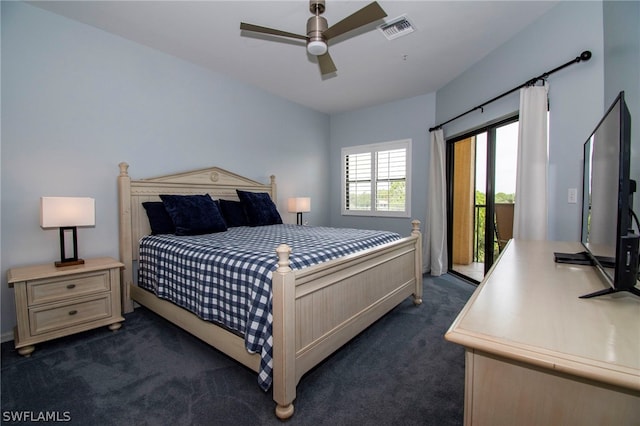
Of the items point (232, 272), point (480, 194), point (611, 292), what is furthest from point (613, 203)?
point (480, 194)

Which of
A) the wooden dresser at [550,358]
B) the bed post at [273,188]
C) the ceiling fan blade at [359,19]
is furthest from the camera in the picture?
the bed post at [273,188]

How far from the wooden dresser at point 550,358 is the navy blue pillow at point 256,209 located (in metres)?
3.00

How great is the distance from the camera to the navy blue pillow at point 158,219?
9.43ft

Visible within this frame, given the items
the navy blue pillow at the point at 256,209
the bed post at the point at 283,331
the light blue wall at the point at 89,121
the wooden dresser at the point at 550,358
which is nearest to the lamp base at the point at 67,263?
the light blue wall at the point at 89,121

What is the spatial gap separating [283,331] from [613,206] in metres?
1.47

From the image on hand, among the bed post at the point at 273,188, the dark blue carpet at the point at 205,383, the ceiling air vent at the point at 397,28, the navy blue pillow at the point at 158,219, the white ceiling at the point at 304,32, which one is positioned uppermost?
the white ceiling at the point at 304,32

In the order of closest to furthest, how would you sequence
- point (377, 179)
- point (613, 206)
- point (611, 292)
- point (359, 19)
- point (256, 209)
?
point (611, 292)
point (613, 206)
point (359, 19)
point (256, 209)
point (377, 179)

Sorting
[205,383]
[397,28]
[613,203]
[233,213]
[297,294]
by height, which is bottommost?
[205,383]

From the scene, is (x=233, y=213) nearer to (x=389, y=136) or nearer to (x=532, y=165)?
(x=389, y=136)

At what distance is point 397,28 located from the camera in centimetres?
268

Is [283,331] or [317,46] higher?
[317,46]

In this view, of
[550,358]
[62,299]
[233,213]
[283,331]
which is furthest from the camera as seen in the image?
[233,213]

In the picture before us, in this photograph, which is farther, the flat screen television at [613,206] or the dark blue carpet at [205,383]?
the dark blue carpet at [205,383]

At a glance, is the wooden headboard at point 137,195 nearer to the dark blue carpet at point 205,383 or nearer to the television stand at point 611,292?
the dark blue carpet at point 205,383
